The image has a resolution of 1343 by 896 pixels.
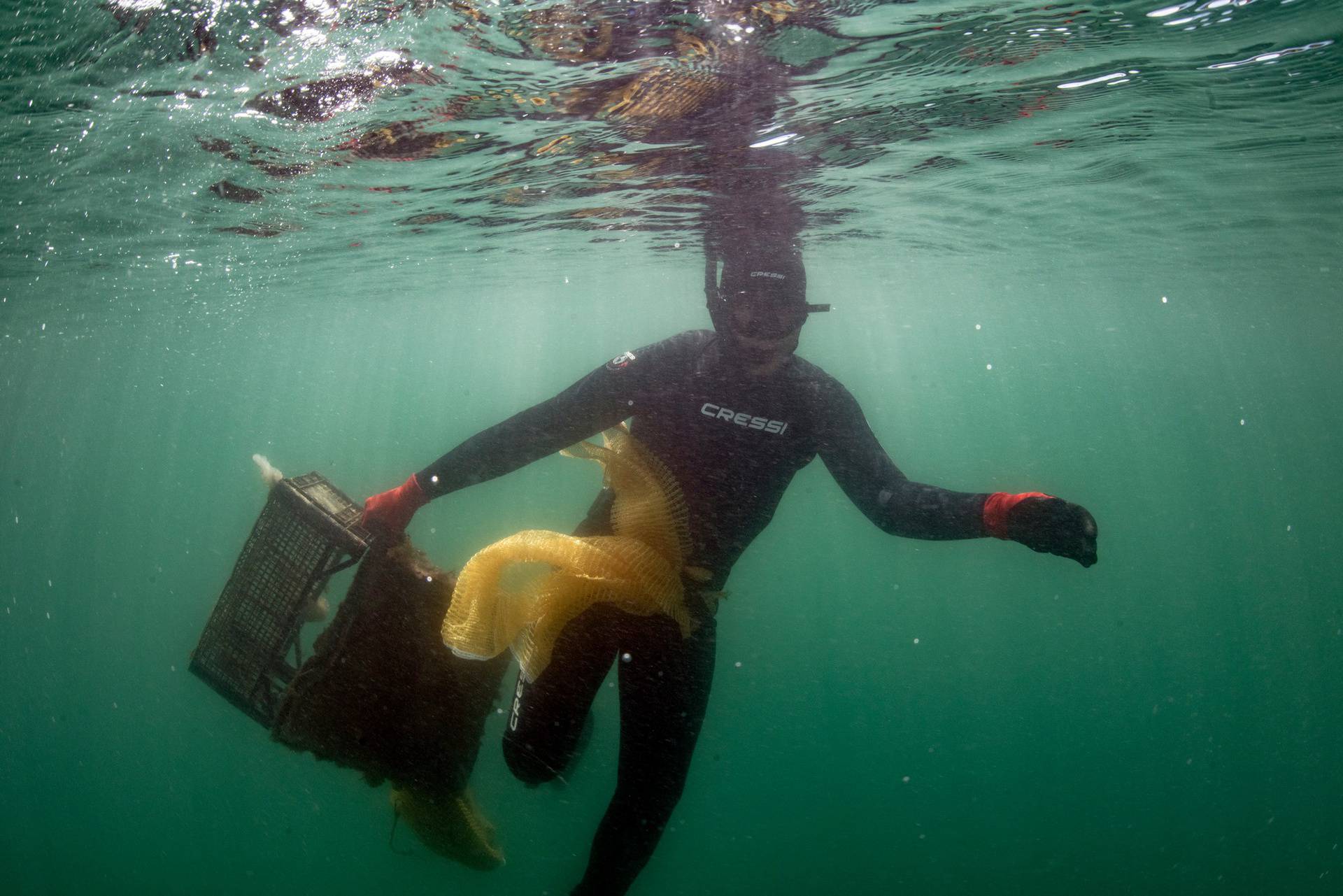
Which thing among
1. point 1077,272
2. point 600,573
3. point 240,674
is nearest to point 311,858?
point 240,674

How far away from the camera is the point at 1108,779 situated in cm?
1948

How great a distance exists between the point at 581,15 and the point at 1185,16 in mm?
4887

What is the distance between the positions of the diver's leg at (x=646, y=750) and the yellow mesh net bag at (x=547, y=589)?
0.33 metres

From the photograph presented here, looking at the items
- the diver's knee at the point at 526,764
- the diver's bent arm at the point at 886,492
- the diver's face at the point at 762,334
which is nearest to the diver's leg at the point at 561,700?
the diver's knee at the point at 526,764

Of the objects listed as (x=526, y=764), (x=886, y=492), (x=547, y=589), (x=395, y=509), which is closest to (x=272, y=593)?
(x=395, y=509)

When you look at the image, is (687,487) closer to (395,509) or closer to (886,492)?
(886,492)

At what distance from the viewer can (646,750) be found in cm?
304

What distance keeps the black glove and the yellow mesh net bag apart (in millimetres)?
1400

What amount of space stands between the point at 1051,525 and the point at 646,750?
79.4 inches

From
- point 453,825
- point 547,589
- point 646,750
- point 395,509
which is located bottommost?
point 453,825

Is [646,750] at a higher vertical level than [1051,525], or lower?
lower

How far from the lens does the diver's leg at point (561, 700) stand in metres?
2.98

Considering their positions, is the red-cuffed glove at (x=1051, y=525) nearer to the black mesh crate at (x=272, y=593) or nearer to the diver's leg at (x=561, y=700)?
the diver's leg at (x=561, y=700)

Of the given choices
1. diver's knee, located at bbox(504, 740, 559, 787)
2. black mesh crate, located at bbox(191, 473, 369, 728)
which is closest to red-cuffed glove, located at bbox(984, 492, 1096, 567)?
diver's knee, located at bbox(504, 740, 559, 787)
